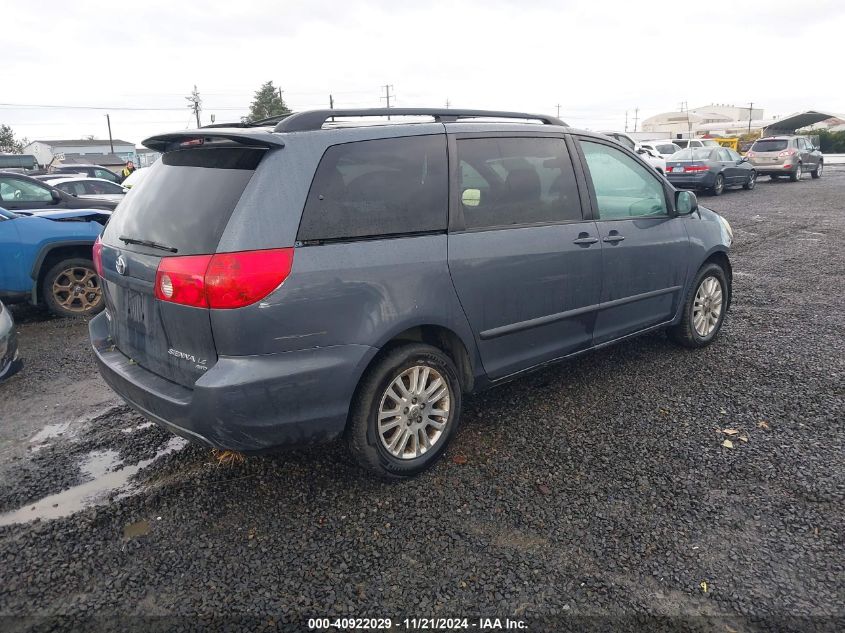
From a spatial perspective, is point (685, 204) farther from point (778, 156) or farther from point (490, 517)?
point (778, 156)

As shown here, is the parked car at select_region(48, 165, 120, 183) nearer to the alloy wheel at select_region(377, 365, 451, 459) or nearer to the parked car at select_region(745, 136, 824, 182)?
the alloy wheel at select_region(377, 365, 451, 459)

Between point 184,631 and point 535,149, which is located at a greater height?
point 535,149

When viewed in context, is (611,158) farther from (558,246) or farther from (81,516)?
(81,516)

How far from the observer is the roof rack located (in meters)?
3.01

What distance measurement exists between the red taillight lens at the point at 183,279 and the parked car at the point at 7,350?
7.69 feet

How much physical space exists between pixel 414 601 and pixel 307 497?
934 mm

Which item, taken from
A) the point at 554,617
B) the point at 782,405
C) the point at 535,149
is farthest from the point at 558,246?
the point at 554,617

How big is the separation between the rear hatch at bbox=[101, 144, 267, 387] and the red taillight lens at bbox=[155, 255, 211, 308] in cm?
3

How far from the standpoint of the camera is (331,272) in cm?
284

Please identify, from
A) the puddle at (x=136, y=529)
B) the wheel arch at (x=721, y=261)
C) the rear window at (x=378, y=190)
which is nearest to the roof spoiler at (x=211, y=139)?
the rear window at (x=378, y=190)

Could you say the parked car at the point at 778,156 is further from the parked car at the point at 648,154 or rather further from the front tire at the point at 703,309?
the front tire at the point at 703,309

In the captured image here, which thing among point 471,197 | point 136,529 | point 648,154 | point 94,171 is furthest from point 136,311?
point 648,154

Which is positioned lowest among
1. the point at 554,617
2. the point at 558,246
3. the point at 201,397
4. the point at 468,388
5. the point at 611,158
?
the point at 554,617

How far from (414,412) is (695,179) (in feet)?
61.5
